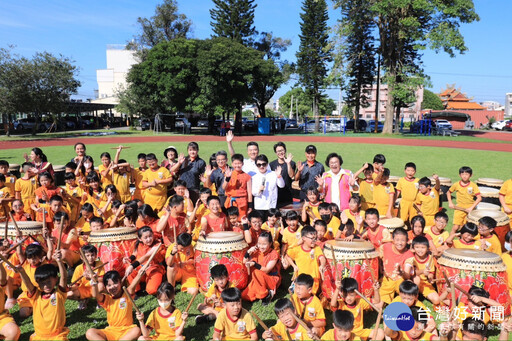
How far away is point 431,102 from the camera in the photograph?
222ft

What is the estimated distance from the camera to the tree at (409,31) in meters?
25.4

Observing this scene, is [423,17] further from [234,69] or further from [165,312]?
[165,312]

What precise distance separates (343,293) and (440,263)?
1.11m

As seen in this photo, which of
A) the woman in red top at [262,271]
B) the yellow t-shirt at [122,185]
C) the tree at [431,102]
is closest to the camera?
the woman in red top at [262,271]

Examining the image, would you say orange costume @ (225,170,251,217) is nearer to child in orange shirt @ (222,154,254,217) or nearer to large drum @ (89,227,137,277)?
→ child in orange shirt @ (222,154,254,217)

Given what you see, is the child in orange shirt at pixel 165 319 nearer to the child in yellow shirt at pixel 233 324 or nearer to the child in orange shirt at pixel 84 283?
the child in yellow shirt at pixel 233 324

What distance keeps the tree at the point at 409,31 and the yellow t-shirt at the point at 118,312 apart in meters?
26.8

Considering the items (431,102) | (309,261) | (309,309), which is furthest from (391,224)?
(431,102)

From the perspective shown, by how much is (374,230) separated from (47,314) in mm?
3760

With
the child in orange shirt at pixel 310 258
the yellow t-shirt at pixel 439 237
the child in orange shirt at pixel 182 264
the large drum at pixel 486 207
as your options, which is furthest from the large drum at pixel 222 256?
the large drum at pixel 486 207

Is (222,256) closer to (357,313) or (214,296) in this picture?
(214,296)

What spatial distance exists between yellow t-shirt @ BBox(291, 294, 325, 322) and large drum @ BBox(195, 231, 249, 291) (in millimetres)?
760

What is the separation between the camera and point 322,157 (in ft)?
52.5

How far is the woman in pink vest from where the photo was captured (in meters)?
5.71
